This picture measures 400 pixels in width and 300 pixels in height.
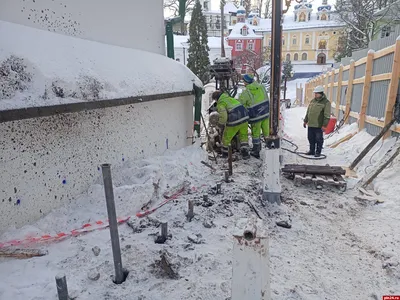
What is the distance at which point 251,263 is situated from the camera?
1.58 m

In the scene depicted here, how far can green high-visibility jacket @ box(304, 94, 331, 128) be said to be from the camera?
254 inches

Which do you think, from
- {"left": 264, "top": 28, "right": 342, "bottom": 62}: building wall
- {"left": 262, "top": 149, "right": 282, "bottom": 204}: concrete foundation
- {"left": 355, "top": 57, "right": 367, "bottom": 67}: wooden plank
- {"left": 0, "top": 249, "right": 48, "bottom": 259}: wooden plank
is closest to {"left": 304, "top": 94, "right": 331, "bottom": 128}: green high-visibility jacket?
{"left": 355, "top": 57, "right": 367, "bottom": 67}: wooden plank

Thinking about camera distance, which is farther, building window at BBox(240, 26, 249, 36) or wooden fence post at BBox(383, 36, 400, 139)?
building window at BBox(240, 26, 249, 36)

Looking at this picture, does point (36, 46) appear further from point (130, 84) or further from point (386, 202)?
point (386, 202)

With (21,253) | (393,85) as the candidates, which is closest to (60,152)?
(21,253)

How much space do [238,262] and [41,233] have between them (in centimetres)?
186

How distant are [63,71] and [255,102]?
14.2ft

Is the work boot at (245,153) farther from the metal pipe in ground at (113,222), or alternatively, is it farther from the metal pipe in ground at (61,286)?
the metal pipe in ground at (61,286)

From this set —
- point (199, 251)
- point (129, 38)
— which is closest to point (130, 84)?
point (129, 38)

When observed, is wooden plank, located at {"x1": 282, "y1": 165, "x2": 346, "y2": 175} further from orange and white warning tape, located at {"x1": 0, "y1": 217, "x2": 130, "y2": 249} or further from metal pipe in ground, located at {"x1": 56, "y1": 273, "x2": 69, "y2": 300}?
metal pipe in ground, located at {"x1": 56, "y1": 273, "x2": 69, "y2": 300}

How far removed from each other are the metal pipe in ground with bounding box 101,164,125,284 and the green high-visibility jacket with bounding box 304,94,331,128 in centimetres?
570

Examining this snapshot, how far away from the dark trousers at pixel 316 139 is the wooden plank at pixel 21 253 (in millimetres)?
6053

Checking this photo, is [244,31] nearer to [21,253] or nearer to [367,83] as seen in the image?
[367,83]

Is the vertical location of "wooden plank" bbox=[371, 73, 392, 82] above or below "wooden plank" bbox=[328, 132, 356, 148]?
above
